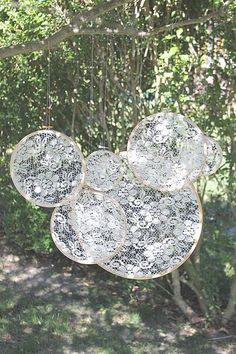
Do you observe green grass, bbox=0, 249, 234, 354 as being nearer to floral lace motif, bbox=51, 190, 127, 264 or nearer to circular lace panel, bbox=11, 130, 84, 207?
floral lace motif, bbox=51, 190, 127, 264

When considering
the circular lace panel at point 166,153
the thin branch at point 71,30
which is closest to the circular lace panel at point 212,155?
the circular lace panel at point 166,153

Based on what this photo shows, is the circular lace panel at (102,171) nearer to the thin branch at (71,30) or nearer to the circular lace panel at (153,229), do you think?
the circular lace panel at (153,229)

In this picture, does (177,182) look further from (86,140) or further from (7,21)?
(86,140)

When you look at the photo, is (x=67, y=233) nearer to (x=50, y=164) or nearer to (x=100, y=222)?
(x=100, y=222)

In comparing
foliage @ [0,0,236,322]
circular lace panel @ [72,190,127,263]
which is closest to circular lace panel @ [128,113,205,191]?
circular lace panel @ [72,190,127,263]

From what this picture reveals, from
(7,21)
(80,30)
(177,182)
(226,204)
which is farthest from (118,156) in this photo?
(226,204)
